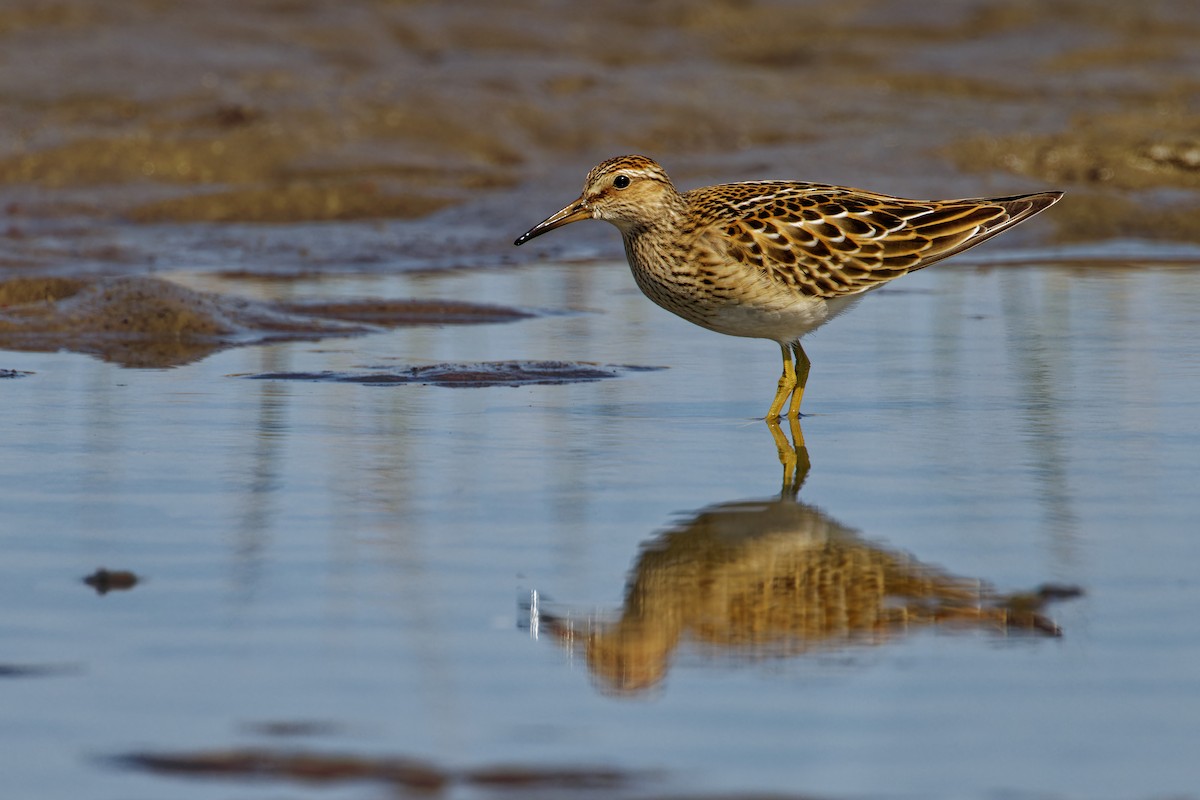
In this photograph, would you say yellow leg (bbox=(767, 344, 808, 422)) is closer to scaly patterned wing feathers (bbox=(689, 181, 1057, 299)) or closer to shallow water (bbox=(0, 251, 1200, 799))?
shallow water (bbox=(0, 251, 1200, 799))

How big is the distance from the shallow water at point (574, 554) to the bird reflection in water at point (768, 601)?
0.17ft

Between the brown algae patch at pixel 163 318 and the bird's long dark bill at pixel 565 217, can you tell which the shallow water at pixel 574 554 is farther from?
the bird's long dark bill at pixel 565 217

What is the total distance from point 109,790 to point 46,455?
3269mm

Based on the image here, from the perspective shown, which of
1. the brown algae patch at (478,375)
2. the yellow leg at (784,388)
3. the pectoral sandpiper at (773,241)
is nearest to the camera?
the yellow leg at (784,388)

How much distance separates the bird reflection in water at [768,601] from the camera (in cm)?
431

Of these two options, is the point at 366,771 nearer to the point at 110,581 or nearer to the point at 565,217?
the point at 110,581

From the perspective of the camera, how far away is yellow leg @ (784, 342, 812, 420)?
754cm

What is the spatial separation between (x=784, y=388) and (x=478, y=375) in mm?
1434

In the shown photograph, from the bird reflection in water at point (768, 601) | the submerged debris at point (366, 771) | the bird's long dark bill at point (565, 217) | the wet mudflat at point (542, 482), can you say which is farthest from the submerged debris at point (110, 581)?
the bird's long dark bill at point (565, 217)

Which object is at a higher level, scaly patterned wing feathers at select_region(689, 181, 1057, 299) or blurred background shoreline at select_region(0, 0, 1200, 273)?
blurred background shoreline at select_region(0, 0, 1200, 273)

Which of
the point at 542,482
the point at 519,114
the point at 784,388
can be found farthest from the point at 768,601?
the point at 519,114

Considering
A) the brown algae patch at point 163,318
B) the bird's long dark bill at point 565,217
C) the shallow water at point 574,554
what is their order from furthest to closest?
the brown algae patch at point 163,318 → the bird's long dark bill at point 565,217 → the shallow water at point 574,554

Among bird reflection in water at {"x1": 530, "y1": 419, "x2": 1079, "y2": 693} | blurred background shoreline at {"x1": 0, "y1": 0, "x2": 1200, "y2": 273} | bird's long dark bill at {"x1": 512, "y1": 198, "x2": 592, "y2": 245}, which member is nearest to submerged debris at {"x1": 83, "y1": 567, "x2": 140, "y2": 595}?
bird reflection in water at {"x1": 530, "y1": 419, "x2": 1079, "y2": 693}

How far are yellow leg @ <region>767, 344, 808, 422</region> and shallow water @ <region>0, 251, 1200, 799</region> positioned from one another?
→ 5.4 inches
